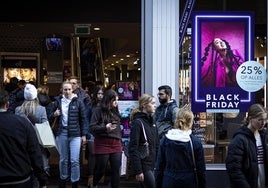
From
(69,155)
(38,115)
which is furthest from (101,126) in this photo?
(38,115)

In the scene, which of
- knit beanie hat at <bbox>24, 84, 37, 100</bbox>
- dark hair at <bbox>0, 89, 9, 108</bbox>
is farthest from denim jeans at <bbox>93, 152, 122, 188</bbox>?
dark hair at <bbox>0, 89, 9, 108</bbox>

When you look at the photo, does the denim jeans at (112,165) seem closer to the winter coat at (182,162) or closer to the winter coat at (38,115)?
the winter coat at (38,115)

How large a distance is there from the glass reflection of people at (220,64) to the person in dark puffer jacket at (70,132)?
2.24 meters

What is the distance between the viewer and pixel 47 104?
9.82m

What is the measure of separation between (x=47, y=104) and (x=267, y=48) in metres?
4.06

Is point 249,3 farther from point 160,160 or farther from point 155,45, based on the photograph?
point 160,160

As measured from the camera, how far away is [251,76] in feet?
30.9

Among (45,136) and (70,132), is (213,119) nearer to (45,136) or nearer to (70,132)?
(70,132)

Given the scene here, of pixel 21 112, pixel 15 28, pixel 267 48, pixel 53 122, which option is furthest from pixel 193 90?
pixel 15 28

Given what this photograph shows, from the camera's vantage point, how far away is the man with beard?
820 centimetres

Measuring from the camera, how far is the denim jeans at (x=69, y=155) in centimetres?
885

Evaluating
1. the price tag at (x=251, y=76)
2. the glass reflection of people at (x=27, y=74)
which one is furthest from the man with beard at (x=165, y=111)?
the glass reflection of people at (x=27, y=74)

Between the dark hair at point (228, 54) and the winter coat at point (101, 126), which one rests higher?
the dark hair at point (228, 54)

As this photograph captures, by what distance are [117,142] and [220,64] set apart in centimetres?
245
